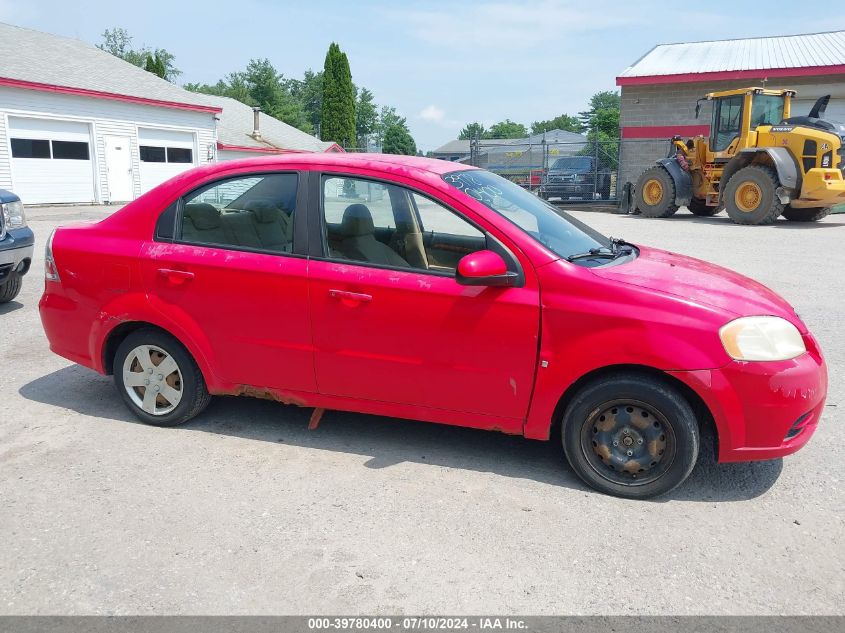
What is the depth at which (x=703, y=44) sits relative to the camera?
2912cm

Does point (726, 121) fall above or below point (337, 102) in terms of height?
below

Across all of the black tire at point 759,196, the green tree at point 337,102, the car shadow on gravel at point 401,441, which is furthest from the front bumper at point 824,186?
the green tree at point 337,102

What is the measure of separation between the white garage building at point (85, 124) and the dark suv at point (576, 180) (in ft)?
46.3

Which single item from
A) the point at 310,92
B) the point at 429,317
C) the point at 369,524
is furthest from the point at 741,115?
the point at 310,92

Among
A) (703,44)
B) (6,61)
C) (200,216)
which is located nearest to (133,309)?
(200,216)

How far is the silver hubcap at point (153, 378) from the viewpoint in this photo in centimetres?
424

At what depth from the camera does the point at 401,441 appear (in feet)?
13.6

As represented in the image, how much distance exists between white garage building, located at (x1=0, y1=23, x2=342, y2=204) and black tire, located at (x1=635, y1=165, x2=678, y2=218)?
17927 millimetres

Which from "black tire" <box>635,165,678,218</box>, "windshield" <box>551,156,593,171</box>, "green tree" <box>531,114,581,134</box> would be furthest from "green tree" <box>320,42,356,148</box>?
"green tree" <box>531,114,581,134</box>

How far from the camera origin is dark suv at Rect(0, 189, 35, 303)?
22.0ft

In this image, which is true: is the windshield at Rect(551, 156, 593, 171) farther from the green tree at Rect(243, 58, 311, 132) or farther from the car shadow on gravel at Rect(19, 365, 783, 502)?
the green tree at Rect(243, 58, 311, 132)

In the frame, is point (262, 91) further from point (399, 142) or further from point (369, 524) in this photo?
point (369, 524)

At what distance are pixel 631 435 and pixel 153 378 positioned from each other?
282 cm

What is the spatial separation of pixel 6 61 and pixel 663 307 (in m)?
25.5
